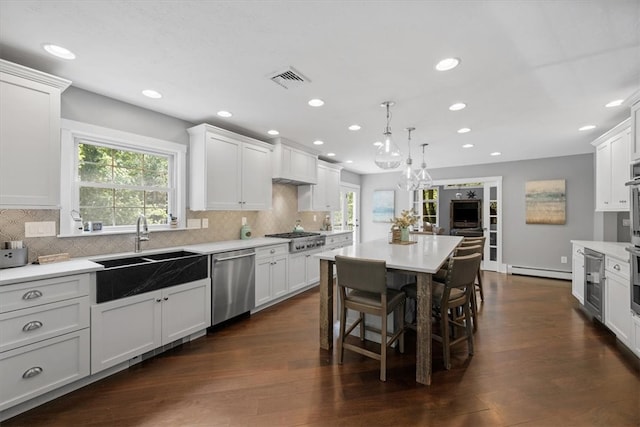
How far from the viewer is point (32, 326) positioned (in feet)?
5.94

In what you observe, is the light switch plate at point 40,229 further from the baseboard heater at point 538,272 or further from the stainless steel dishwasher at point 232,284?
the baseboard heater at point 538,272

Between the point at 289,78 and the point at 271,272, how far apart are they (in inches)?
97.9

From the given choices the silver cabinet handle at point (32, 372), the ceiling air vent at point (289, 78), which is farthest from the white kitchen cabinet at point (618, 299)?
the silver cabinet handle at point (32, 372)

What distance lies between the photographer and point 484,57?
2.01 meters

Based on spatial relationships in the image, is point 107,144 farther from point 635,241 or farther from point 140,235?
point 635,241

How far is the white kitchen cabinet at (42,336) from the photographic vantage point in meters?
1.73

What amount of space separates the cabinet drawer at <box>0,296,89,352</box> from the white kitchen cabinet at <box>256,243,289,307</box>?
1.81m

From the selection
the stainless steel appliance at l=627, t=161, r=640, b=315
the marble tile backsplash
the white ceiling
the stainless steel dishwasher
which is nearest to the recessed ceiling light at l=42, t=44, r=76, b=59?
the white ceiling

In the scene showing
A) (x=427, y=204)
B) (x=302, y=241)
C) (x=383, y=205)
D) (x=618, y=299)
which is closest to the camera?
(x=618, y=299)

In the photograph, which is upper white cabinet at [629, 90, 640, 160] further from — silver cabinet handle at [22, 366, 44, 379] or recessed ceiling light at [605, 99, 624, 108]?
silver cabinet handle at [22, 366, 44, 379]

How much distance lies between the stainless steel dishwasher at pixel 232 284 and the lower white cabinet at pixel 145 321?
0.34ft

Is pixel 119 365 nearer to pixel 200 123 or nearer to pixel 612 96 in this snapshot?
pixel 200 123

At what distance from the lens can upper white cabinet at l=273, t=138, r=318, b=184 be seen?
4.29 meters

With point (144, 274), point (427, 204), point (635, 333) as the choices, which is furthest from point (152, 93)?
point (427, 204)
